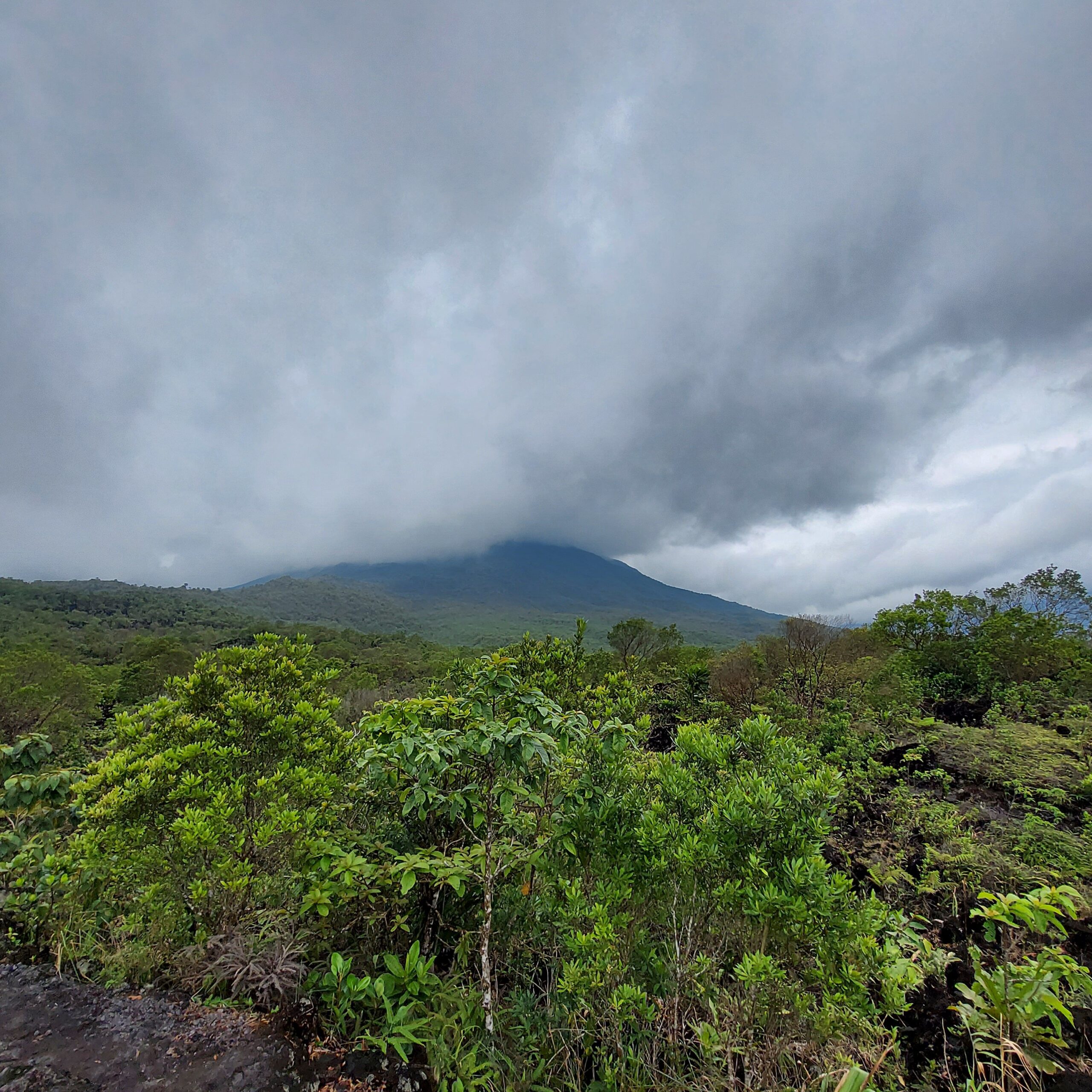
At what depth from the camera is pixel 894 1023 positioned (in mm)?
3158

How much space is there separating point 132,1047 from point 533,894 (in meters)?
2.24

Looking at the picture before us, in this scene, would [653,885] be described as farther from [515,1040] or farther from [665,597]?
[665,597]

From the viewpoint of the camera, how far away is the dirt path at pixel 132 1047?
2406 mm

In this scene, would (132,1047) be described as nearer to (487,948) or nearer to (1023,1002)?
(487,948)

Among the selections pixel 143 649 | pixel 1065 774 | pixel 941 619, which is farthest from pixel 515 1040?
pixel 143 649

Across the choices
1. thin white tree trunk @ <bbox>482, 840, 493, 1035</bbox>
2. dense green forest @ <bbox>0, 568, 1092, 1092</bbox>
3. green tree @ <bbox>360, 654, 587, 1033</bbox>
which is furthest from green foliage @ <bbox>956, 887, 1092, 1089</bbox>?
thin white tree trunk @ <bbox>482, 840, 493, 1035</bbox>

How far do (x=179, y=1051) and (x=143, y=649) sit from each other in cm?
3682

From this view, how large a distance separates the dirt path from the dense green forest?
6.7 inches

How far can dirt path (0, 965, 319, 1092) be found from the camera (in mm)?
2406

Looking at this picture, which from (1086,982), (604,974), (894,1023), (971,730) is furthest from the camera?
(971,730)

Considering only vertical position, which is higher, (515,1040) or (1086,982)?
(1086,982)

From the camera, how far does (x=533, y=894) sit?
10.2ft

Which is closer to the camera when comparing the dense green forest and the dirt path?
the dense green forest

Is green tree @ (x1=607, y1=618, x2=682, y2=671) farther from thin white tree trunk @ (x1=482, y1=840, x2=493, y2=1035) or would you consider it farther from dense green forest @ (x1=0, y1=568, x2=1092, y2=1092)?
thin white tree trunk @ (x1=482, y1=840, x2=493, y2=1035)
